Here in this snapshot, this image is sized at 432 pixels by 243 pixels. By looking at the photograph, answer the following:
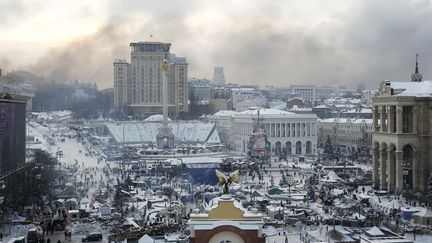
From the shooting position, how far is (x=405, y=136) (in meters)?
33.1

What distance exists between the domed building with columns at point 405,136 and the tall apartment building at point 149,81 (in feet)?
220

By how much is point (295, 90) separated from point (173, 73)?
5502 centimetres

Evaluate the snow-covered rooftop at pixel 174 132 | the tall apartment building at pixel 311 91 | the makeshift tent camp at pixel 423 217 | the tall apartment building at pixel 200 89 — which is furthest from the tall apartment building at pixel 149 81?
the makeshift tent camp at pixel 423 217

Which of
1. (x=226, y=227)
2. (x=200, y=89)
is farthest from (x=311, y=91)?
(x=226, y=227)

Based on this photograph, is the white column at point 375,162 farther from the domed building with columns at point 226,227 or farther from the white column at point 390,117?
the domed building with columns at point 226,227

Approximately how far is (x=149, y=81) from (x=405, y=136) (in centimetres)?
→ 7197

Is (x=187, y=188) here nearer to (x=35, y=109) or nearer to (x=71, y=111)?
(x=35, y=109)

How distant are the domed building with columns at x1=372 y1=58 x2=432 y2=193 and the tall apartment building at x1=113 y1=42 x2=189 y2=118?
67139 mm

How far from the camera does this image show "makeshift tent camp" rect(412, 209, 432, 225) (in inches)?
941

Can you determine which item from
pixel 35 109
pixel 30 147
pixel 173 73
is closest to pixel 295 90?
pixel 173 73

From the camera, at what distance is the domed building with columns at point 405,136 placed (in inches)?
1298

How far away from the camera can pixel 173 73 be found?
10194 centimetres

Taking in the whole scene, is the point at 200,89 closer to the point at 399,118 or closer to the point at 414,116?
the point at 414,116

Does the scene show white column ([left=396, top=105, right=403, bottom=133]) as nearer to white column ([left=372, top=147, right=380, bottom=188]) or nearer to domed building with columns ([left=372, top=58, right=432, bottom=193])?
domed building with columns ([left=372, top=58, right=432, bottom=193])
